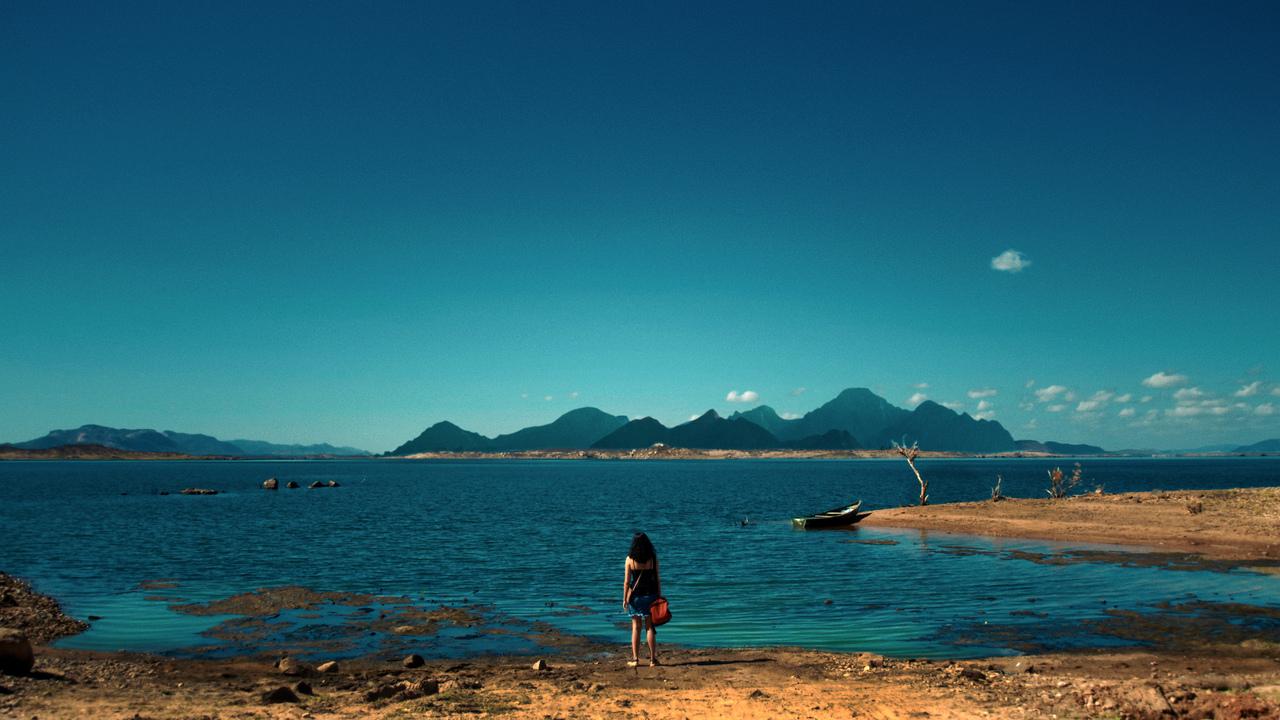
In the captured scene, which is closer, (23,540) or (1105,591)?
(1105,591)

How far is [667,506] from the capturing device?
7981 cm

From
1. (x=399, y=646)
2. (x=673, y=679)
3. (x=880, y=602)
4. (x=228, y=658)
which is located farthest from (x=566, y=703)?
(x=880, y=602)

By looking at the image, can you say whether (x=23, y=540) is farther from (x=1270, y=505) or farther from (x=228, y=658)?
(x=1270, y=505)

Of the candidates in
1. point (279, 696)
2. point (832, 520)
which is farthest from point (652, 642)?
point (832, 520)

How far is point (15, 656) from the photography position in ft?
49.4

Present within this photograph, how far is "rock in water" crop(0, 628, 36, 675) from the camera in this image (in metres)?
14.9

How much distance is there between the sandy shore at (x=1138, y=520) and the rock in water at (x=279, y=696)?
3615 cm

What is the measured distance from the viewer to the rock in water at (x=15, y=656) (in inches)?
588

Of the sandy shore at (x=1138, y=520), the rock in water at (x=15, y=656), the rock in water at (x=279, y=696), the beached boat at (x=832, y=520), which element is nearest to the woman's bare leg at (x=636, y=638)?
the rock in water at (x=279, y=696)

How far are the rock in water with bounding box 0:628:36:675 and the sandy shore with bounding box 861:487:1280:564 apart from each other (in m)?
40.5

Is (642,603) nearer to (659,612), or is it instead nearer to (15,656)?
(659,612)

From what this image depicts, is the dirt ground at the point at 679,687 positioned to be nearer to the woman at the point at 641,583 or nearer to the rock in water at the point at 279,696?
the rock in water at the point at 279,696

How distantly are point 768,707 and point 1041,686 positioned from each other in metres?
5.33

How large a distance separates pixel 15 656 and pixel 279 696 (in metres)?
5.63
